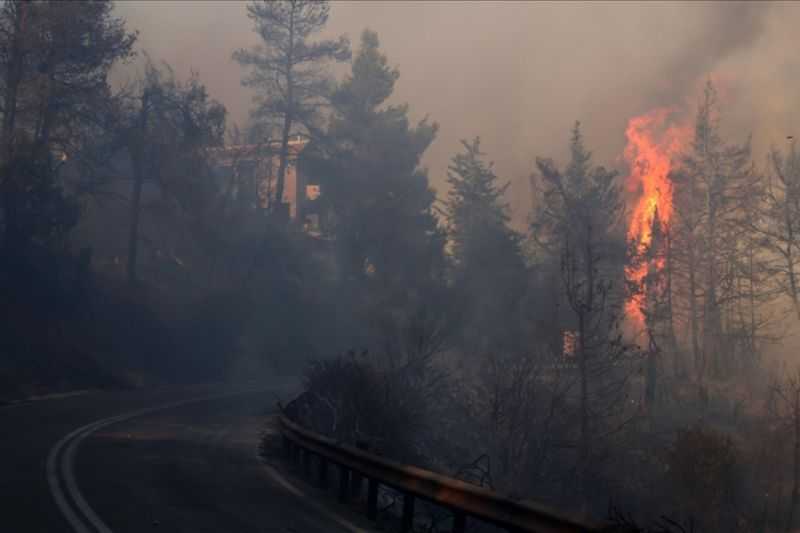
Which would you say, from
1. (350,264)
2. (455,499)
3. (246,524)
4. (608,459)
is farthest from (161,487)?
(350,264)

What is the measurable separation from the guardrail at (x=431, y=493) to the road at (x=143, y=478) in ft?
1.83

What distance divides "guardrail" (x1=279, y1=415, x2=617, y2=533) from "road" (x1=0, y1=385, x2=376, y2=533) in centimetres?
56

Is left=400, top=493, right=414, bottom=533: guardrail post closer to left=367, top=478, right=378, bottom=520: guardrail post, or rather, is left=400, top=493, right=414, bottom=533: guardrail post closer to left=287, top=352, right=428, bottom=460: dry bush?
left=367, top=478, right=378, bottom=520: guardrail post

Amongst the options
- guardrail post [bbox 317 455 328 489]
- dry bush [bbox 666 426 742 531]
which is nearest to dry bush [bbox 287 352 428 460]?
guardrail post [bbox 317 455 328 489]

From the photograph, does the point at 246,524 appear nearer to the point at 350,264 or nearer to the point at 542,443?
the point at 542,443

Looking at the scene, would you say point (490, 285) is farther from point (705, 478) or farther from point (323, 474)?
point (323, 474)

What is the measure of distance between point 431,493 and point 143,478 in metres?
5.45

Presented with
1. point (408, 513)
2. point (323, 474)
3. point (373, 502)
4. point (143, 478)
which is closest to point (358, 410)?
point (323, 474)

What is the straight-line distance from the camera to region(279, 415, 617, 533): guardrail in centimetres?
652

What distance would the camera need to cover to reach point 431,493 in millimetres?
8445

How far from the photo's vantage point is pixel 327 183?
58500mm

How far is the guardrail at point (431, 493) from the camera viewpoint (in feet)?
21.4

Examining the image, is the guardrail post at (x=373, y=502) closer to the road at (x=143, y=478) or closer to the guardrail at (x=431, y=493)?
the guardrail at (x=431, y=493)

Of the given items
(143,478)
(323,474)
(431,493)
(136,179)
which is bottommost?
(143,478)
